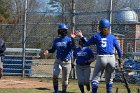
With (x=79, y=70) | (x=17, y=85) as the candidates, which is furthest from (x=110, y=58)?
(x=17, y=85)

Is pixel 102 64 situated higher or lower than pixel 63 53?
lower

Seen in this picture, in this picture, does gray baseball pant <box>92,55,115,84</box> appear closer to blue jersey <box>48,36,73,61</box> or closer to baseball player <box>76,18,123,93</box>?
baseball player <box>76,18,123,93</box>

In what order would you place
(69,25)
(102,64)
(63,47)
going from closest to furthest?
(102,64)
(63,47)
(69,25)

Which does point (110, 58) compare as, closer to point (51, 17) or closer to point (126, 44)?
point (126, 44)

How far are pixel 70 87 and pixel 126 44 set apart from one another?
3.54 m

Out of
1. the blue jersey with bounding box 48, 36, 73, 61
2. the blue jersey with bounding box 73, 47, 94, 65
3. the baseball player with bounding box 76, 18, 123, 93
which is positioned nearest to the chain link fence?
the blue jersey with bounding box 73, 47, 94, 65

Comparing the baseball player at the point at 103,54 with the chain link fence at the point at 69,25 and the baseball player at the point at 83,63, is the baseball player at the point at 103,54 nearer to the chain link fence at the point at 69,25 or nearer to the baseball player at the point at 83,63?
the baseball player at the point at 83,63

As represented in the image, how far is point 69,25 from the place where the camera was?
18.0 m

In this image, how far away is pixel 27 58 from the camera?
62.3ft

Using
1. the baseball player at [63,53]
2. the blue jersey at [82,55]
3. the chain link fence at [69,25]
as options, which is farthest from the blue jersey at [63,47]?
the chain link fence at [69,25]

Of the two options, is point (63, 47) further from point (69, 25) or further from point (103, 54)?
point (69, 25)

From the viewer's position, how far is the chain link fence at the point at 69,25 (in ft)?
55.4

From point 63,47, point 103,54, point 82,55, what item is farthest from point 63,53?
point 103,54

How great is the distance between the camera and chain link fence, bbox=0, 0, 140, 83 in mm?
16875
